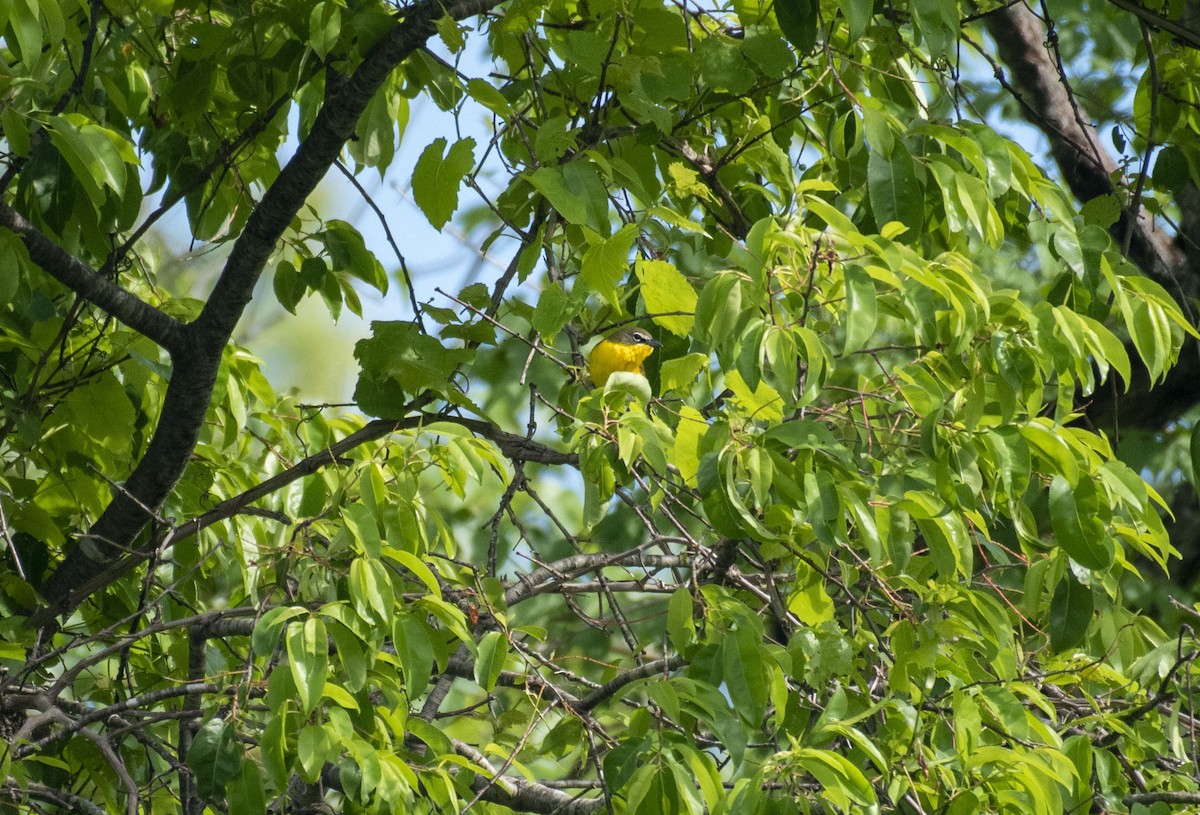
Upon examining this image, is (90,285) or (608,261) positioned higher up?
(90,285)

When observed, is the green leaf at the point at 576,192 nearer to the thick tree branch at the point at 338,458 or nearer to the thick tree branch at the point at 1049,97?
the thick tree branch at the point at 338,458

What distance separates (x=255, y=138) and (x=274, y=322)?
24.1ft

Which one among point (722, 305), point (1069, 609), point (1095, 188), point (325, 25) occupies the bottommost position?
point (1069, 609)

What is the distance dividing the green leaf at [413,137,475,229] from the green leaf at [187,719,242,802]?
1.03 m

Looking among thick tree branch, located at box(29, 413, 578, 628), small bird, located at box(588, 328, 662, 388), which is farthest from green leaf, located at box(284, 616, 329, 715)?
small bird, located at box(588, 328, 662, 388)

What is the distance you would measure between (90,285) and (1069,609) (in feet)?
7.25

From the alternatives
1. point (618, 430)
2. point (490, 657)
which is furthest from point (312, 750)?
point (618, 430)

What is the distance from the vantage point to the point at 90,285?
2699 mm

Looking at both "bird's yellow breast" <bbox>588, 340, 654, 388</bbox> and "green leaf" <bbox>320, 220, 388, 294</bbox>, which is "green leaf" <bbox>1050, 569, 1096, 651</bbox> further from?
"bird's yellow breast" <bbox>588, 340, 654, 388</bbox>

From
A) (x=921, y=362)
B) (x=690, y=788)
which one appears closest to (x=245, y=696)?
(x=690, y=788)

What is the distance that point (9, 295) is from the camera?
251 cm

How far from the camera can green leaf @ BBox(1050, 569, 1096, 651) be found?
233cm

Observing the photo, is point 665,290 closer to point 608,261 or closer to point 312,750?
point 608,261

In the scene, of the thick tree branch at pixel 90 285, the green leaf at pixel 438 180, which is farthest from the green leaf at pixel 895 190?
the thick tree branch at pixel 90 285
